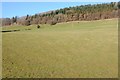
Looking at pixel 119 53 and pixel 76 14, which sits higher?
pixel 76 14

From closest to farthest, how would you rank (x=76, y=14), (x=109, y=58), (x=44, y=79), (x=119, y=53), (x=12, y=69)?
(x=44, y=79)
(x=12, y=69)
(x=109, y=58)
(x=119, y=53)
(x=76, y=14)

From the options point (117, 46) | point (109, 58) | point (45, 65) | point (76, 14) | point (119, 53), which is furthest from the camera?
point (76, 14)

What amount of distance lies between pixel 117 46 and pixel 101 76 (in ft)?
45.1

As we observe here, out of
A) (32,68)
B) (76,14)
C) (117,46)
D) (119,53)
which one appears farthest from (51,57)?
(76,14)

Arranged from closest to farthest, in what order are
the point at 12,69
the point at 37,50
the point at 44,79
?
1. the point at 44,79
2. the point at 12,69
3. the point at 37,50

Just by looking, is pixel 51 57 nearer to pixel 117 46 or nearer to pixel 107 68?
pixel 107 68

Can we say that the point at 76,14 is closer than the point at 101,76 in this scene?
No

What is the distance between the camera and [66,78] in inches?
679

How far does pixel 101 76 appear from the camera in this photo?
58.5 ft

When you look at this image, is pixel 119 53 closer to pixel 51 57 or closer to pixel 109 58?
pixel 109 58

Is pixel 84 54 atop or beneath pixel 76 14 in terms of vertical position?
beneath

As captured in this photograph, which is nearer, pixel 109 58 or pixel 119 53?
pixel 109 58

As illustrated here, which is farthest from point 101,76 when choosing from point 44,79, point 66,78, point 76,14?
point 76,14

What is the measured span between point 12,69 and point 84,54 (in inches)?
373
